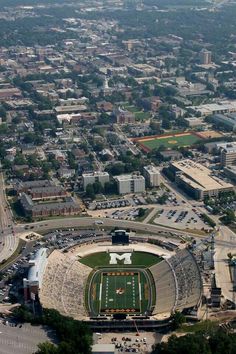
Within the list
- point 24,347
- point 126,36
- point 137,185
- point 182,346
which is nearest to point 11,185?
point 137,185

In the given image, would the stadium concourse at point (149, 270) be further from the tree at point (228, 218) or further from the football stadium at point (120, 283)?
the tree at point (228, 218)

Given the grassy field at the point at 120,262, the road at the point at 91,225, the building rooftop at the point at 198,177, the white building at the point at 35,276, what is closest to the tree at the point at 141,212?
the road at the point at 91,225

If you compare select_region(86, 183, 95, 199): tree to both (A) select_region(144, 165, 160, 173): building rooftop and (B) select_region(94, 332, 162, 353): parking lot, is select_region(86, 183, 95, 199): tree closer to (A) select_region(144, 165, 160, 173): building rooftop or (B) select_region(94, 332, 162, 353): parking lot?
(A) select_region(144, 165, 160, 173): building rooftop

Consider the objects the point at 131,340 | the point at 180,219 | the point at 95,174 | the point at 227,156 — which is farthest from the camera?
the point at 227,156

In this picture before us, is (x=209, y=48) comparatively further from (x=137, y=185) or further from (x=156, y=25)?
(x=137, y=185)

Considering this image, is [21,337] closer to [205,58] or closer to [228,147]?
[228,147]

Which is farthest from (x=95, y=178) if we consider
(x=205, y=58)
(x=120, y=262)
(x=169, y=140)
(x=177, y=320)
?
(x=205, y=58)
